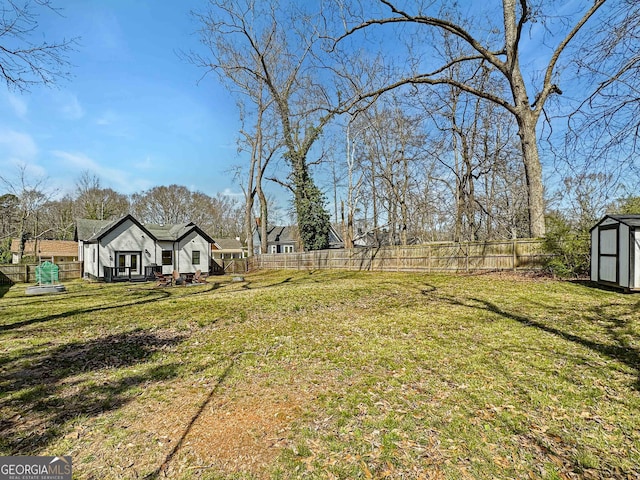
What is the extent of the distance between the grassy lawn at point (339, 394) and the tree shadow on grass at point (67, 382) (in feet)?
0.08

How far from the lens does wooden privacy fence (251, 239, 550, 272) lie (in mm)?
11633

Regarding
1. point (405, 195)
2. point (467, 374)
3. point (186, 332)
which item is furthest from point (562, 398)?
point (405, 195)

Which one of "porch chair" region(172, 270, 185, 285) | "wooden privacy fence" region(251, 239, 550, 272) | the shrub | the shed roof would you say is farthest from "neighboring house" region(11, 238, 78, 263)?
the shed roof

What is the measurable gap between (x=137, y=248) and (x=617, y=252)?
2426 centimetres

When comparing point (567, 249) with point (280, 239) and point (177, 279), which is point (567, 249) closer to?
point (177, 279)

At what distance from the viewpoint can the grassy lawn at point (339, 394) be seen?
2.65 meters

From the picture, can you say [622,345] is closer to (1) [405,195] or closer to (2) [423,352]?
(2) [423,352]

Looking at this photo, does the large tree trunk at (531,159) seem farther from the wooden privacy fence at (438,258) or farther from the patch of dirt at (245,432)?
the patch of dirt at (245,432)

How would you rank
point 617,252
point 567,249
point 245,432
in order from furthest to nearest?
point 567,249 < point 617,252 < point 245,432

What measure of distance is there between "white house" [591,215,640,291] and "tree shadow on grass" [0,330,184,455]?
34.1ft

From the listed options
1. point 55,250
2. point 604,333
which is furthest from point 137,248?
point 604,333

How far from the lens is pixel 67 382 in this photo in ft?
13.7

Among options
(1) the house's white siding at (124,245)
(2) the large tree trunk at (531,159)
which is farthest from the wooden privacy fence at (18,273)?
(2) the large tree trunk at (531,159)

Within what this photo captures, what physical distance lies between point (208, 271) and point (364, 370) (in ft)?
72.2
